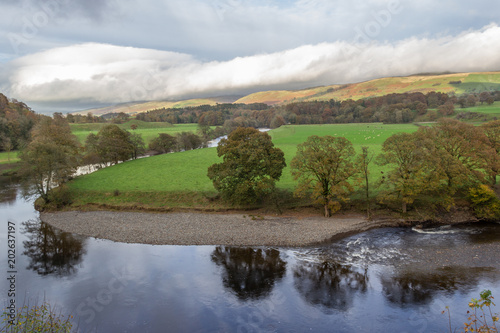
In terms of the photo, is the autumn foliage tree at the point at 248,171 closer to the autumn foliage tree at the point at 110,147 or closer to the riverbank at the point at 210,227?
the riverbank at the point at 210,227

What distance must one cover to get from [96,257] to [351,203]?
31.7m

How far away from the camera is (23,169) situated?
41875mm

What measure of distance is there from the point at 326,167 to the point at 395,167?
10.3 meters

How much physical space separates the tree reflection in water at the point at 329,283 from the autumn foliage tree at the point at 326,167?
11967 mm

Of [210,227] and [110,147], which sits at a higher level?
[110,147]

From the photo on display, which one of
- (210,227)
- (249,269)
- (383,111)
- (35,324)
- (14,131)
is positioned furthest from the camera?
(383,111)

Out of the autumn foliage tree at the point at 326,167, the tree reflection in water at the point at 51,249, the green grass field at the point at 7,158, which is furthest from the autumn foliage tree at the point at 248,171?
the green grass field at the point at 7,158

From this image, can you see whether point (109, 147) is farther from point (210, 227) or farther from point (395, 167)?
point (395, 167)

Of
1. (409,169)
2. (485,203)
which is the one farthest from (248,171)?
(485,203)

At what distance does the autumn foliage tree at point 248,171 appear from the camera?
3906cm

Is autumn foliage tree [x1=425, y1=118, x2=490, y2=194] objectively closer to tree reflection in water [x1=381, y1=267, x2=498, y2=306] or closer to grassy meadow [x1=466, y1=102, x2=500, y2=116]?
tree reflection in water [x1=381, y1=267, x2=498, y2=306]

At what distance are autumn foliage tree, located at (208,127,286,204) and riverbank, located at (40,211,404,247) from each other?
3155 millimetres

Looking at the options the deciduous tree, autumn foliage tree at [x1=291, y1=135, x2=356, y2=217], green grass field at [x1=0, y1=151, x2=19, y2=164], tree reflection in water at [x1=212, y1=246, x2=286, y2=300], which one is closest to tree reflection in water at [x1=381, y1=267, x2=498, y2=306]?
tree reflection in water at [x1=212, y1=246, x2=286, y2=300]

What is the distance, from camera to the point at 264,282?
78.6ft
